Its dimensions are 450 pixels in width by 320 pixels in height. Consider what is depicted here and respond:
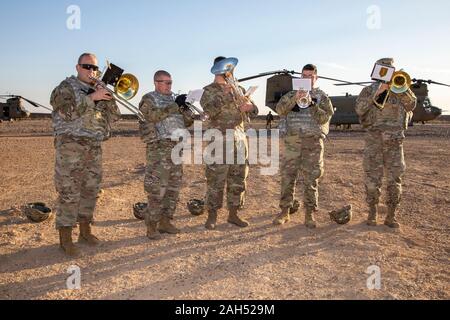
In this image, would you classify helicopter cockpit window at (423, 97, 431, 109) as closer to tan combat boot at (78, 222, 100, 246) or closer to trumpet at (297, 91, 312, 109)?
trumpet at (297, 91, 312, 109)

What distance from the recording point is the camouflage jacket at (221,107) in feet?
20.9

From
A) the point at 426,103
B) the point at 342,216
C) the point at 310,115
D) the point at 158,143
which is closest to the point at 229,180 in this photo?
A: the point at 158,143

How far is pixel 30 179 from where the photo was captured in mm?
10516

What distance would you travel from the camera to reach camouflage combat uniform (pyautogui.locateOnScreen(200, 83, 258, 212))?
6.38 meters

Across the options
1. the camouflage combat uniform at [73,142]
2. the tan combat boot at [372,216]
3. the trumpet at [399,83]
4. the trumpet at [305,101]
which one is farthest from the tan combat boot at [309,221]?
the camouflage combat uniform at [73,142]

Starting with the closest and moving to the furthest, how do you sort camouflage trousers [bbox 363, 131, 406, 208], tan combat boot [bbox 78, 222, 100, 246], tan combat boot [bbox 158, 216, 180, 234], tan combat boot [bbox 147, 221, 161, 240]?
1. tan combat boot [bbox 78, 222, 100, 246]
2. tan combat boot [bbox 147, 221, 161, 240]
3. tan combat boot [bbox 158, 216, 180, 234]
4. camouflage trousers [bbox 363, 131, 406, 208]

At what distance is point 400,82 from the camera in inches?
251

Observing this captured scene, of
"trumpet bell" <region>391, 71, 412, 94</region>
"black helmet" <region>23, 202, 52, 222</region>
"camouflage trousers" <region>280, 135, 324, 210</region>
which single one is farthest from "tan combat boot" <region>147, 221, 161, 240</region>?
"trumpet bell" <region>391, 71, 412, 94</region>

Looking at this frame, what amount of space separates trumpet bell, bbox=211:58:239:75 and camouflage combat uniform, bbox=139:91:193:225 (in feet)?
2.93

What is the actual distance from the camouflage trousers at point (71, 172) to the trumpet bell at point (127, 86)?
2.59 ft

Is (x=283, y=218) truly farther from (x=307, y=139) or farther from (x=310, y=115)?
(x=310, y=115)
